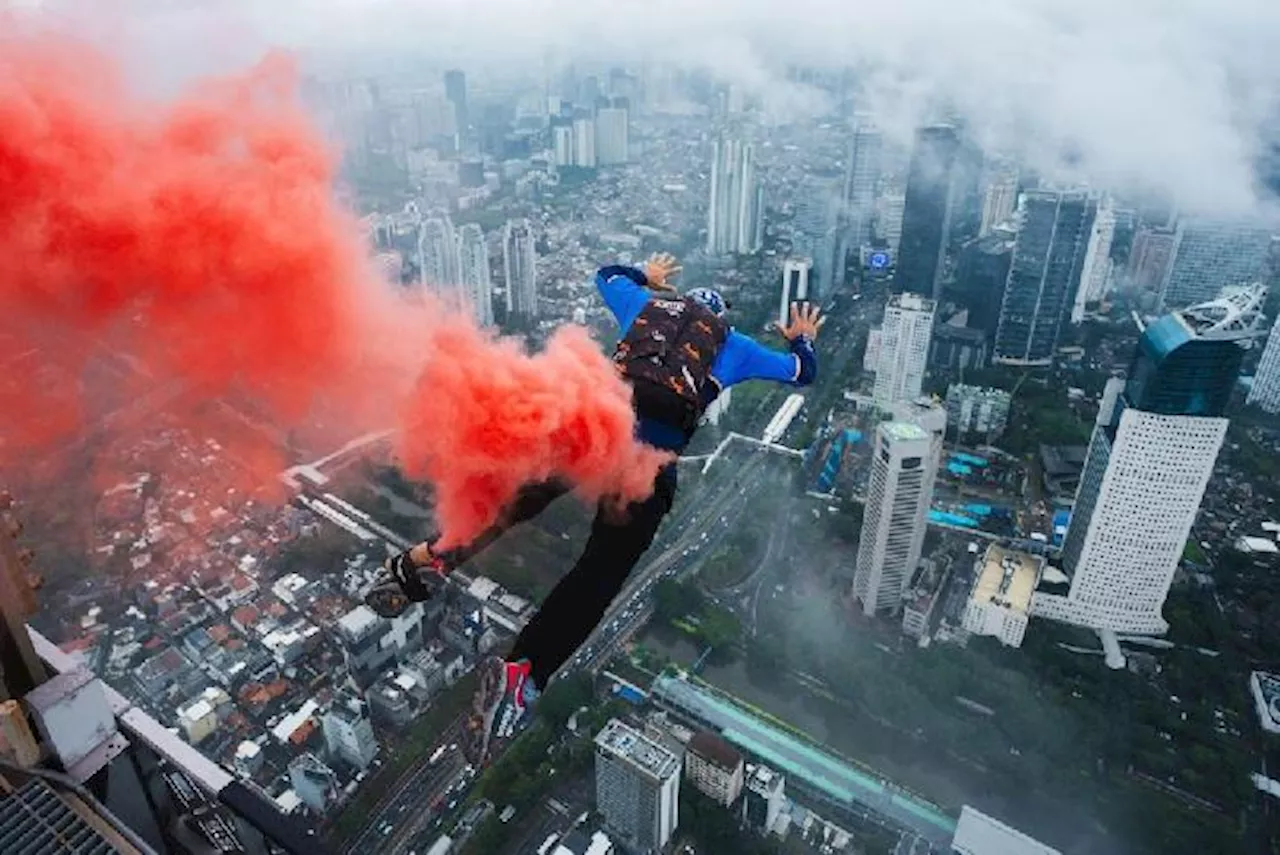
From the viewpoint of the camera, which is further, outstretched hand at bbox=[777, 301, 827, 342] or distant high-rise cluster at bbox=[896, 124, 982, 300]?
distant high-rise cluster at bbox=[896, 124, 982, 300]

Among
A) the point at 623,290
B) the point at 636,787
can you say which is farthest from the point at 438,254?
the point at 623,290

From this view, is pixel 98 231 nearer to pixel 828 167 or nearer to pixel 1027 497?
pixel 1027 497

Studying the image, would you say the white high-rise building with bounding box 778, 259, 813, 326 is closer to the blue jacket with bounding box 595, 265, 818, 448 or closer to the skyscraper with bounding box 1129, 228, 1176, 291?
the skyscraper with bounding box 1129, 228, 1176, 291

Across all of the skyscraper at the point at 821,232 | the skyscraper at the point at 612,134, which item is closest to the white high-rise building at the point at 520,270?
the skyscraper at the point at 821,232

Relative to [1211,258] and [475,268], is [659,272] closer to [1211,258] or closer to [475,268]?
[475,268]

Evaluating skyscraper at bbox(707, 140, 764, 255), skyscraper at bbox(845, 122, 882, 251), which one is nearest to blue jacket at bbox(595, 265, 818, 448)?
skyscraper at bbox(707, 140, 764, 255)

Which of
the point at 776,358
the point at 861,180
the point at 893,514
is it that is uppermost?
the point at 776,358

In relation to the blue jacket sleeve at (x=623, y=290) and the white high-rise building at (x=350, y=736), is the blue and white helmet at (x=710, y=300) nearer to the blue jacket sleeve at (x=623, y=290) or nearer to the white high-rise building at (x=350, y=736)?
the blue jacket sleeve at (x=623, y=290)
